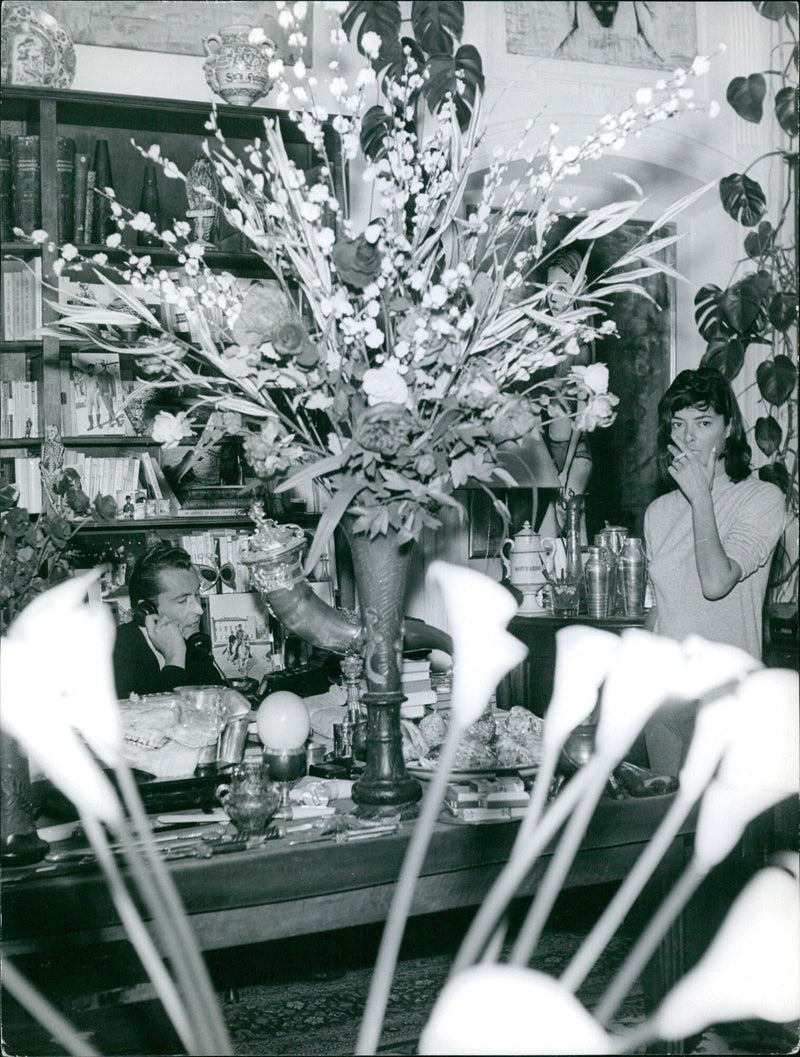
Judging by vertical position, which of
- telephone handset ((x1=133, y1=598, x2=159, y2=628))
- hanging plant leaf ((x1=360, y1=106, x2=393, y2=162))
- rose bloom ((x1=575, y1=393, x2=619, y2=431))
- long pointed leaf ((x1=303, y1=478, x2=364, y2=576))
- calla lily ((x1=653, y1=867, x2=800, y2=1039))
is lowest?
telephone handset ((x1=133, y1=598, x2=159, y2=628))

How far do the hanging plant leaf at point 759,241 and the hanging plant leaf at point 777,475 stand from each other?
76cm

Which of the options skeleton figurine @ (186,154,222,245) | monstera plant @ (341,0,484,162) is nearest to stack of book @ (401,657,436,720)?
monstera plant @ (341,0,484,162)

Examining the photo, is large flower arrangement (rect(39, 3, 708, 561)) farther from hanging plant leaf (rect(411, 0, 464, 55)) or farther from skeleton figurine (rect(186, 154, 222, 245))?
→ skeleton figurine (rect(186, 154, 222, 245))

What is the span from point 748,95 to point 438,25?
1.15 meters

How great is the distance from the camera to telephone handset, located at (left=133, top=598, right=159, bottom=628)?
3.05 meters

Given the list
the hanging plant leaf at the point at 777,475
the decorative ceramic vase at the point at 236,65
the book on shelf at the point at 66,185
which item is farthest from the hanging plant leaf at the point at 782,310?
the book on shelf at the point at 66,185

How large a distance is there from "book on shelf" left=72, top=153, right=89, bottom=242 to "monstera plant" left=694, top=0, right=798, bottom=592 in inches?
82.0

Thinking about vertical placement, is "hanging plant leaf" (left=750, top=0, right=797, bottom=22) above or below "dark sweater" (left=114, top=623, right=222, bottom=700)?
above

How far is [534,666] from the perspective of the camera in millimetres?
3748

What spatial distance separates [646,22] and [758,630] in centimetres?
232

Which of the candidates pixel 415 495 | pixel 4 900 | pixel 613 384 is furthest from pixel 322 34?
pixel 4 900

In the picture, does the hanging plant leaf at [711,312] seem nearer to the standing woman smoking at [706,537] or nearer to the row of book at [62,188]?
the standing woman smoking at [706,537]

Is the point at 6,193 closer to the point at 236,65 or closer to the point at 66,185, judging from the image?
the point at 66,185

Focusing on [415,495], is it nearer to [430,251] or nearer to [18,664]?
[430,251]
